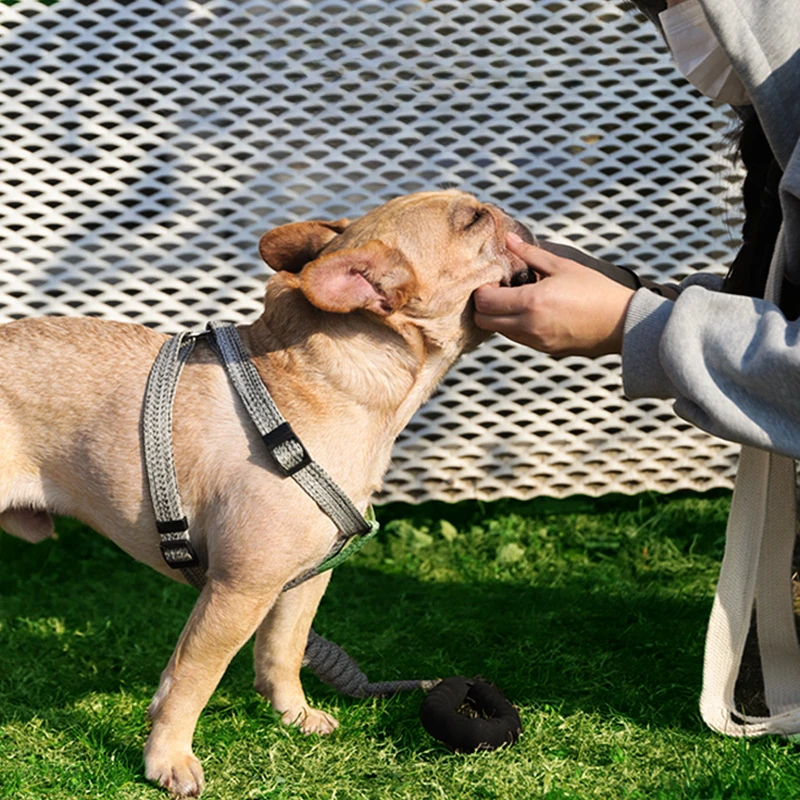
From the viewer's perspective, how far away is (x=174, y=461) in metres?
3.01

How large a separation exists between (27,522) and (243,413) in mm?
744

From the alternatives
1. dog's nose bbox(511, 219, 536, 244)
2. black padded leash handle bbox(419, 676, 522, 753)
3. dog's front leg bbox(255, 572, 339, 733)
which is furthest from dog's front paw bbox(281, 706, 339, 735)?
dog's nose bbox(511, 219, 536, 244)

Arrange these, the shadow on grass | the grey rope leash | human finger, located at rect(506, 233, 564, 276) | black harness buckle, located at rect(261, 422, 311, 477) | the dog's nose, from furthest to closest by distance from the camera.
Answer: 1. the shadow on grass
2. the grey rope leash
3. the dog's nose
4. human finger, located at rect(506, 233, 564, 276)
5. black harness buckle, located at rect(261, 422, 311, 477)

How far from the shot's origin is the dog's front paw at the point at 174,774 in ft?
9.82

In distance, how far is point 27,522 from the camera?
322 cm

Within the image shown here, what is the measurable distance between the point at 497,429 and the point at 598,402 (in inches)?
19.5

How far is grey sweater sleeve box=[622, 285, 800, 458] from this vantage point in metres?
2.75

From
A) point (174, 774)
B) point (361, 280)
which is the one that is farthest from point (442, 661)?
point (361, 280)

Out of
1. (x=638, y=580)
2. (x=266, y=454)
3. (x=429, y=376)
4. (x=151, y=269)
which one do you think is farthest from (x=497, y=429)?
(x=266, y=454)

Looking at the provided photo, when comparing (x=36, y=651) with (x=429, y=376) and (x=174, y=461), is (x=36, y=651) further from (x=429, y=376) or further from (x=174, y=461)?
(x=429, y=376)

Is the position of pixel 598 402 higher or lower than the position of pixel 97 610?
higher

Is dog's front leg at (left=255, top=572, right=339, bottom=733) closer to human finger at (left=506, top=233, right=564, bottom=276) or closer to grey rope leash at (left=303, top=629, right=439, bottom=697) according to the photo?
grey rope leash at (left=303, top=629, right=439, bottom=697)

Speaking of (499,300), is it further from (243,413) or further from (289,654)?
(289,654)

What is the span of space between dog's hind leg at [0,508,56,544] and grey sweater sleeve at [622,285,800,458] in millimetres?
1790
